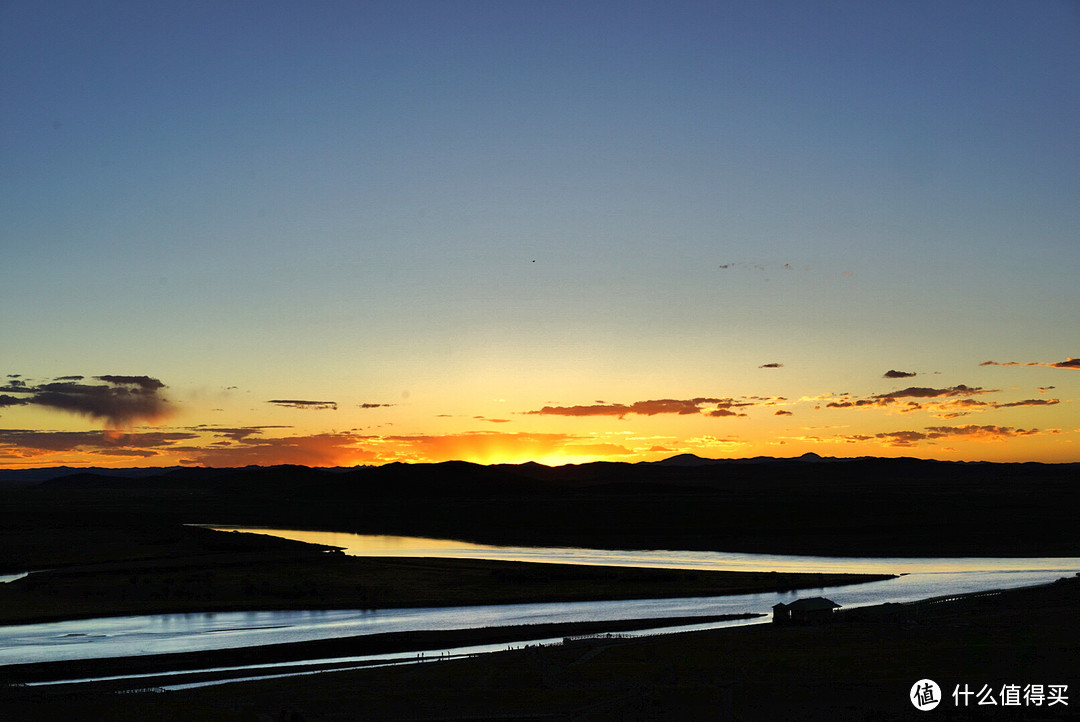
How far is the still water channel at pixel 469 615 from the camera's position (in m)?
49.1

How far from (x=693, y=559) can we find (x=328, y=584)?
36.9 m

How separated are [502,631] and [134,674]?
19.2 metres

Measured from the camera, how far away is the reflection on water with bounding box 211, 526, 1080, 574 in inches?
3182

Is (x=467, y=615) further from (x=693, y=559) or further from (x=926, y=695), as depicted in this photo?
(x=693, y=559)

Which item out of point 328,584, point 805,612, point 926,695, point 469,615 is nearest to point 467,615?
point 469,615

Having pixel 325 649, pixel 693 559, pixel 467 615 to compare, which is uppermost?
pixel 693 559

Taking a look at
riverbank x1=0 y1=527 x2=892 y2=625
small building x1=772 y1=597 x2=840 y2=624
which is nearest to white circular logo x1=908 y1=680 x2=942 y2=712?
small building x1=772 y1=597 x2=840 y2=624

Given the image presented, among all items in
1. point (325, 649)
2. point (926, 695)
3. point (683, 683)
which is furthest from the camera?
point (325, 649)

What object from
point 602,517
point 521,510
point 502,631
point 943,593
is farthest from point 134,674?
point 521,510

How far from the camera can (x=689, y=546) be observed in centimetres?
10300

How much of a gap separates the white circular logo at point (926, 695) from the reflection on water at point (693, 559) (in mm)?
50481

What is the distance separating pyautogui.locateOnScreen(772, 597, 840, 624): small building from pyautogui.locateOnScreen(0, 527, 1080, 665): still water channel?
4.67m

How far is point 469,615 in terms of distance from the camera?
192ft

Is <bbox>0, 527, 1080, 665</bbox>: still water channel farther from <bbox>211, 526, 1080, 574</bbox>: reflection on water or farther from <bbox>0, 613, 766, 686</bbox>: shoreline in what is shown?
<bbox>0, 613, 766, 686</bbox>: shoreline
